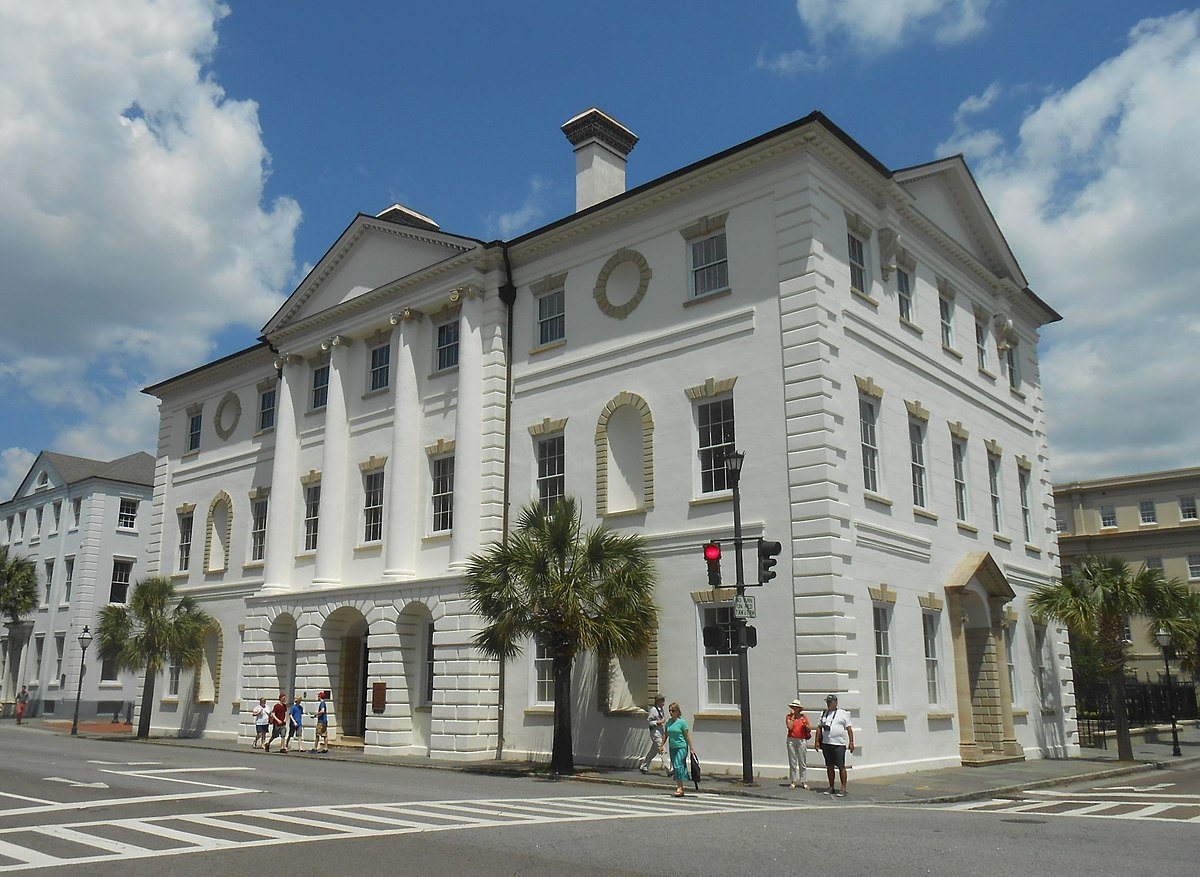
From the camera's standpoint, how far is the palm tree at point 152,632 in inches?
1345

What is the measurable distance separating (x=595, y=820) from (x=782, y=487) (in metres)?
9.92

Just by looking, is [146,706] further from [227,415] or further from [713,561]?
[713,561]

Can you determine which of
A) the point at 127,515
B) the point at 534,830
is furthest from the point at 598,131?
the point at 127,515

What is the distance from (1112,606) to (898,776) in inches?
371

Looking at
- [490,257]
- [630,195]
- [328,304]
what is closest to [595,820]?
[630,195]

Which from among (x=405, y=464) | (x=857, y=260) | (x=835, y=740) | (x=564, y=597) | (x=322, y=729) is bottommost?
(x=322, y=729)

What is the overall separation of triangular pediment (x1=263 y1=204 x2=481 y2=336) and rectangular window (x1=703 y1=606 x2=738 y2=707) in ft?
40.3

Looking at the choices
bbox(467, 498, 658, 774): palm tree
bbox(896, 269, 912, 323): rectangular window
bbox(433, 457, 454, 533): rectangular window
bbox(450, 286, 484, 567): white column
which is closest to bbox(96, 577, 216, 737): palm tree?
bbox(433, 457, 454, 533): rectangular window

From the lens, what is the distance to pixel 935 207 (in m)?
28.4

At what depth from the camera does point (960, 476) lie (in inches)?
1084

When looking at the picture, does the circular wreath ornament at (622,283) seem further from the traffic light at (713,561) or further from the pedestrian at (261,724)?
the pedestrian at (261,724)

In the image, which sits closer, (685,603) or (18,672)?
(685,603)

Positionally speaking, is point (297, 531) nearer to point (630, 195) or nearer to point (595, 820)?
point (630, 195)

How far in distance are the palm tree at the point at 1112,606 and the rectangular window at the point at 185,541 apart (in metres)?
28.5
